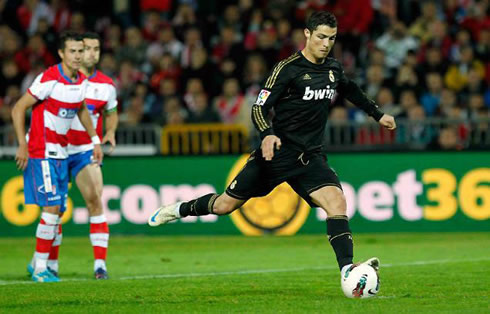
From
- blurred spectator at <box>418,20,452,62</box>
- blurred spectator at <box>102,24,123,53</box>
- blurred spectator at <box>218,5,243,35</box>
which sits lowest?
blurred spectator at <box>418,20,452,62</box>

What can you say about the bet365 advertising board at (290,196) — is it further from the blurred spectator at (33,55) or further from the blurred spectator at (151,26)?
the blurred spectator at (151,26)

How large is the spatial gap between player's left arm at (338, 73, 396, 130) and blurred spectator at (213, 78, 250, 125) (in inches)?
352

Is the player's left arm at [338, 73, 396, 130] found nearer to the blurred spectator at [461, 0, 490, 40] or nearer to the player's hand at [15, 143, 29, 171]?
the player's hand at [15, 143, 29, 171]

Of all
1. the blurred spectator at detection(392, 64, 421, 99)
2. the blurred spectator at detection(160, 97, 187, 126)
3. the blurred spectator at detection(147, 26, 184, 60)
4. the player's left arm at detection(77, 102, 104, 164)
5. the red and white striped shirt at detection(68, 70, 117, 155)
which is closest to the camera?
the player's left arm at detection(77, 102, 104, 164)

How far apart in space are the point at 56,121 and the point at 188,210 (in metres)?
1.86

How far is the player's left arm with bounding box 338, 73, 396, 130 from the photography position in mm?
10109

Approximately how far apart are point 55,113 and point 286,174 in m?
2.80

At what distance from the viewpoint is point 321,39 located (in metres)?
9.56

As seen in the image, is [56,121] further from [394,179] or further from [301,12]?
[301,12]

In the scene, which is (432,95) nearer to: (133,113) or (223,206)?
(133,113)

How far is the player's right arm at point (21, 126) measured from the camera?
1098cm

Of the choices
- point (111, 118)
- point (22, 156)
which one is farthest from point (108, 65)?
point (22, 156)

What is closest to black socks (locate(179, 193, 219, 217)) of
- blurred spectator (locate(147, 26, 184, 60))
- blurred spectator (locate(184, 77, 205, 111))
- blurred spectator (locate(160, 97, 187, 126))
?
blurred spectator (locate(160, 97, 187, 126))

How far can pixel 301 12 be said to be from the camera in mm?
22062
